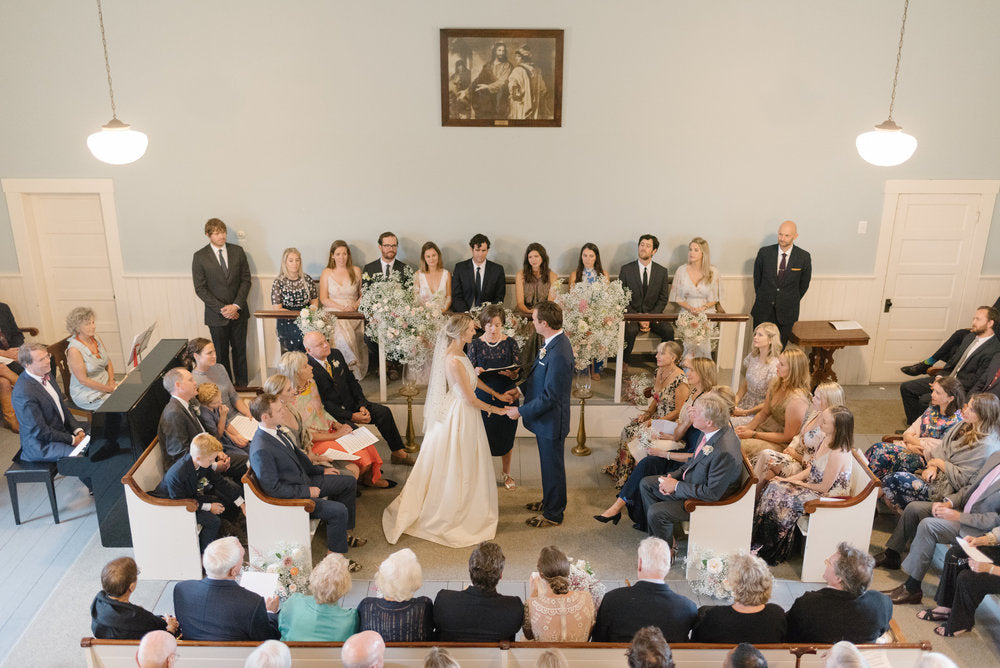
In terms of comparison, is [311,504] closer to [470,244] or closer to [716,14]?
[470,244]

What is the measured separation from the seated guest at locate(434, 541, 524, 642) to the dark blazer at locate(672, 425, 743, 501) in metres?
2.02

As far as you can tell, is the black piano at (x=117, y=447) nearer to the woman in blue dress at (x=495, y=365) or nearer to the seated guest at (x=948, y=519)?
the woman in blue dress at (x=495, y=365)

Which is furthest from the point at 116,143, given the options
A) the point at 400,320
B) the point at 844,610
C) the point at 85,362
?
the point at 844,610

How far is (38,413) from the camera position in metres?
6.75

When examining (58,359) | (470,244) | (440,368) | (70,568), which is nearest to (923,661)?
(440,368)

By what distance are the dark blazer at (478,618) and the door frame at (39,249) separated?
686cm

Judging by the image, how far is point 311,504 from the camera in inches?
229

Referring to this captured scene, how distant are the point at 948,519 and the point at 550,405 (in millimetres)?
2865

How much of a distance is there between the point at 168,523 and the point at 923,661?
4.73 metres

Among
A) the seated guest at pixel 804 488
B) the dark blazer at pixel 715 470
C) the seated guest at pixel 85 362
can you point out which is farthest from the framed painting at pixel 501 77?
the seated guest at pixel 804 488

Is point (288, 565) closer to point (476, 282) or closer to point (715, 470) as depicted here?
point (715, 470)

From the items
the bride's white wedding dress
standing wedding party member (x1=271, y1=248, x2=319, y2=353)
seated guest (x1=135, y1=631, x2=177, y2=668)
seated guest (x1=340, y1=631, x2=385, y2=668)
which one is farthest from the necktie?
seated guest (x1=340, y1=631, x2=385, y2=668)

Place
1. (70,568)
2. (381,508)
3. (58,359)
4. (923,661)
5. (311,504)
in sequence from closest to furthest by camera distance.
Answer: (923,661)
(311,504)
(70,568)
(381,508)
(58,359)

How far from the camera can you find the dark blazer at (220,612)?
14.8ft
